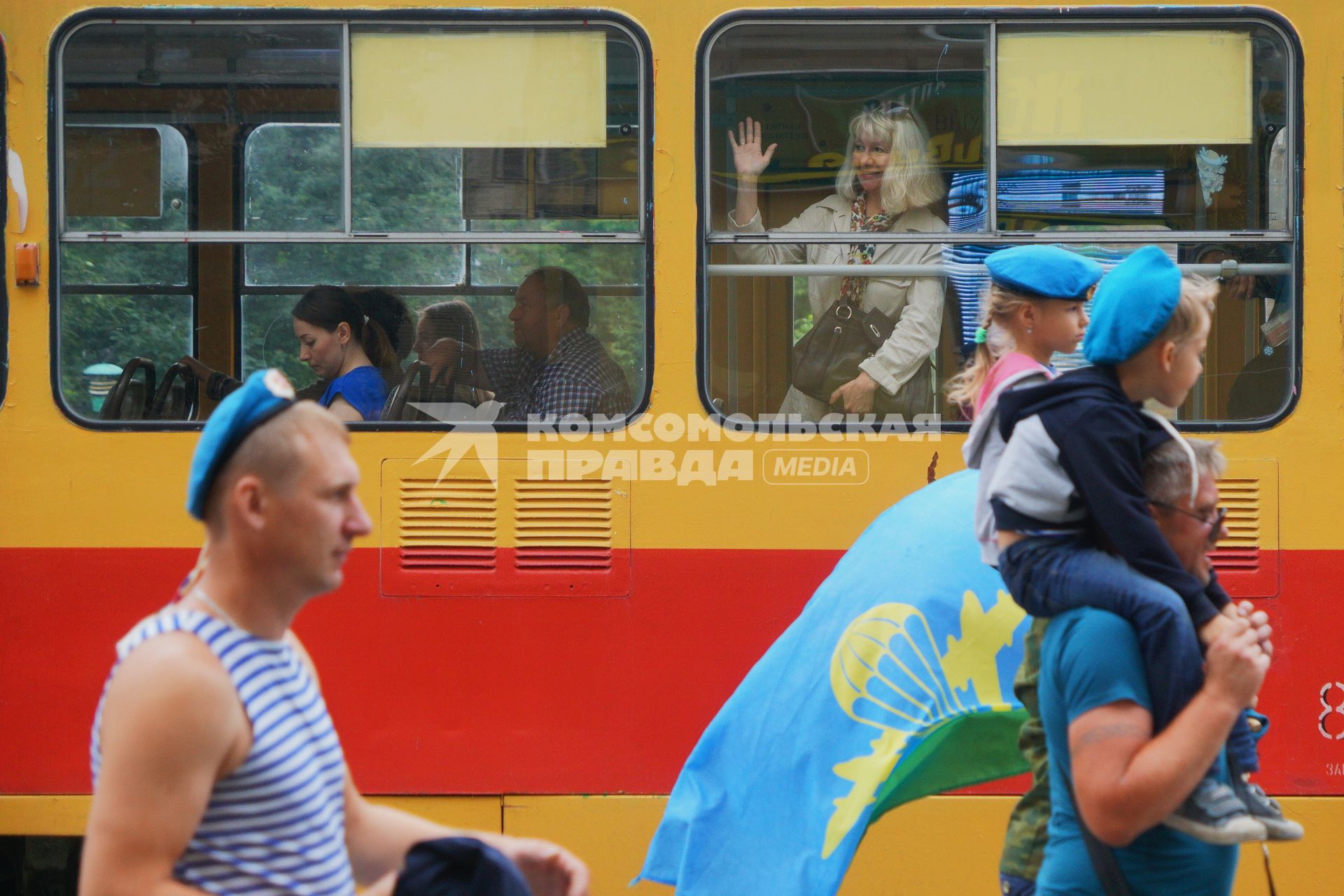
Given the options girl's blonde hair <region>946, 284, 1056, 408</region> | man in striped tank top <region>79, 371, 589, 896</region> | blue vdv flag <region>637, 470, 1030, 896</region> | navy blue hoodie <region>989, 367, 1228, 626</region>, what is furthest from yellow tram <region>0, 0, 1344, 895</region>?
man in striped tank top <region>79, 371, 589, 896</region>

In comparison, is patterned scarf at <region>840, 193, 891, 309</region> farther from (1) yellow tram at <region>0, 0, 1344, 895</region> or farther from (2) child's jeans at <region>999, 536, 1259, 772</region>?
(2) child's jeans at <region>999, 536, 1259, 772</region>

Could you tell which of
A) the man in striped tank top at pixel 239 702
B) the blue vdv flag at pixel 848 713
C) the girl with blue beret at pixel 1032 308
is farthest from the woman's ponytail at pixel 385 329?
the man in striped tank top at pixel 239 702

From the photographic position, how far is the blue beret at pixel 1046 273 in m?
2.73

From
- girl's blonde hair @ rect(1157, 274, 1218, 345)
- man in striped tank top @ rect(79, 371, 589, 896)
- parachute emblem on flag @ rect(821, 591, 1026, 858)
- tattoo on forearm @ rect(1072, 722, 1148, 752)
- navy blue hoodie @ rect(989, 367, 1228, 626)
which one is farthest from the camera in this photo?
parachute emblem on flag @ rect(821, 591, 1026, 858)

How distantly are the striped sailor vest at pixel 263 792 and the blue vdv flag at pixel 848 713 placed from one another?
1.69 m

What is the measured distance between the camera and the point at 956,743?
3.28 meters

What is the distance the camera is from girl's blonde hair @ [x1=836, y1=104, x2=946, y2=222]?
156 inches

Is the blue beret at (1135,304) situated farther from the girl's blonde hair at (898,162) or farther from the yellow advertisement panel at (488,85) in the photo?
the yellow advertisement panel at (488,85)

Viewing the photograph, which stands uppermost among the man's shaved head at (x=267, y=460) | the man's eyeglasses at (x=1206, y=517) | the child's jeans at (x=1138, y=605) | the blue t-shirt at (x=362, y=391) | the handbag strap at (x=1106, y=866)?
the blue t-shirt at (x=362, y=391)

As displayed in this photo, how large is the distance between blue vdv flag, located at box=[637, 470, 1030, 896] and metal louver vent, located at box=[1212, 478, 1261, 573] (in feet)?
3.63

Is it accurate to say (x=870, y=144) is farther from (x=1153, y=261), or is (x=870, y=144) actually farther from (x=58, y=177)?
(x=58, y=177)

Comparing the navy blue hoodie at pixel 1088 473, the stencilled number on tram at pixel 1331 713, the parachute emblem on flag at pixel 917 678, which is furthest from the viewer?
the stencilled number on tram at pixel 1331 713

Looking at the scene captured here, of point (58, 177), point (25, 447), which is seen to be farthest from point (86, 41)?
point (25, 447)

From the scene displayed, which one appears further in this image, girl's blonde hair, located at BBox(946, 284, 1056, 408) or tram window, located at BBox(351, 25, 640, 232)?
tram window, located at BBox(351, 25, 640, 232)
